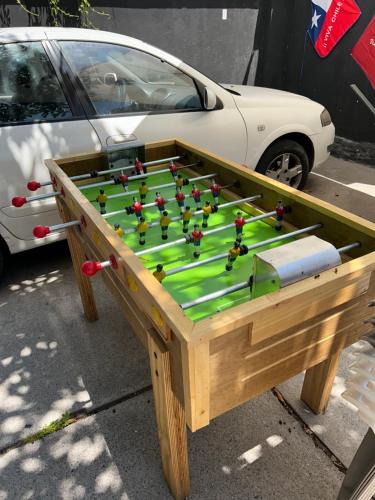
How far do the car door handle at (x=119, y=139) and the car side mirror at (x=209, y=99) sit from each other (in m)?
0.68

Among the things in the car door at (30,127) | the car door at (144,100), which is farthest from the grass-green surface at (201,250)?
the car door at (144,100)

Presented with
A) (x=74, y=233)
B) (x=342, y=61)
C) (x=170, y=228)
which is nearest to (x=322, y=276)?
(x=170, y=228)

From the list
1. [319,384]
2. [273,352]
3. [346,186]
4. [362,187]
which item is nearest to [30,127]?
[273,352]

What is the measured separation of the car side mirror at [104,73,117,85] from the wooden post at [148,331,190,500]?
2.46 metres

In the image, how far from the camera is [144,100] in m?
3.14

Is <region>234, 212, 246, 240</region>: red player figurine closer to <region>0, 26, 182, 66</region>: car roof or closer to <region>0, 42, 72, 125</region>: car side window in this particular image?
<region>0, 42, 72, 125</region>: car side window

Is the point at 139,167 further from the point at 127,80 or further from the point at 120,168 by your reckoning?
the point at 127,80

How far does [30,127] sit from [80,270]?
1.10 meters

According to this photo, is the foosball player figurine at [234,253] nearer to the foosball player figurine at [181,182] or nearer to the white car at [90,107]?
the foosball player figurine at [181,182]

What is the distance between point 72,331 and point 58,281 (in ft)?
2.10

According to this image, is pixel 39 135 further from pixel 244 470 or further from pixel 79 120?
pixel 244 470

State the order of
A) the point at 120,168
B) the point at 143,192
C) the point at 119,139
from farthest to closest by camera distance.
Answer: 1. the point at 119,139
2. the point at 120,168
3. the point at 143,192

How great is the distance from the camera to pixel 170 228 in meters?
2.00

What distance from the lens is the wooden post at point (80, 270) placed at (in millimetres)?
2346
